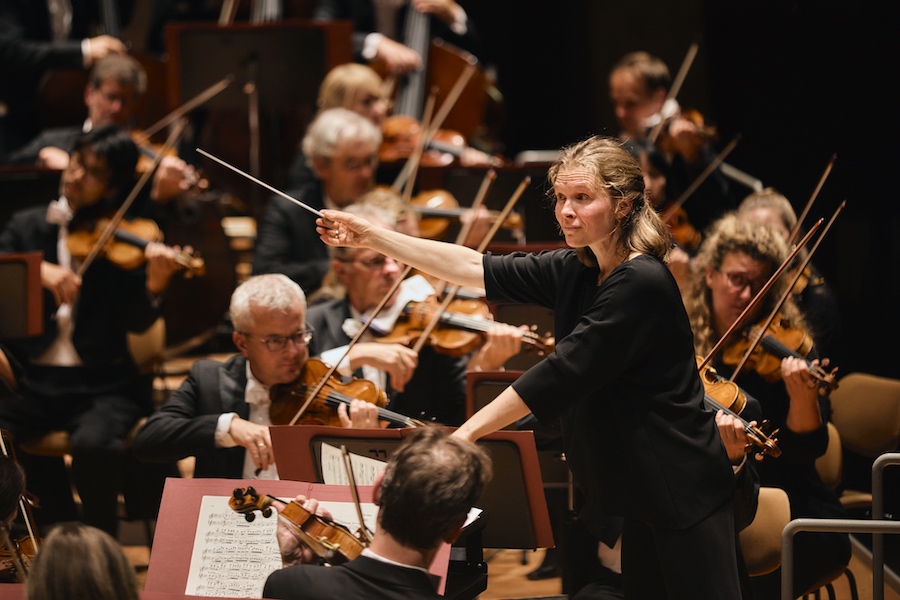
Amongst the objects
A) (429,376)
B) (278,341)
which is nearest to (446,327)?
(429,376)

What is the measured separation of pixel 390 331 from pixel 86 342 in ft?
3.63

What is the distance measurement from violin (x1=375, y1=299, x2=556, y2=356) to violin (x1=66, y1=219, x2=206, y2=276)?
32.4 inches

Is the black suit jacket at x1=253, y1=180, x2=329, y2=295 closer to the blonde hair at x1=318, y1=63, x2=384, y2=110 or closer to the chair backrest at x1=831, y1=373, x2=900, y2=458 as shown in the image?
the blonde hair at x1=318, y1=63, x2=384, y2=110

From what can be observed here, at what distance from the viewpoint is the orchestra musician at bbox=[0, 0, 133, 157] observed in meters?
4.89

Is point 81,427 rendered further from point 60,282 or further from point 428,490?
point 428,490

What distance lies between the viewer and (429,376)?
332 centimetres

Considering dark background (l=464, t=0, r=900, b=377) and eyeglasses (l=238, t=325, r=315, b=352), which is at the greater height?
dark background (l=464, t=0, r=900, b=377)

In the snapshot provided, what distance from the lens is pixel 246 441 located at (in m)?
2.71

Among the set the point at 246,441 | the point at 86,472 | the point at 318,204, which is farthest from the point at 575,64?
the point at 246,441

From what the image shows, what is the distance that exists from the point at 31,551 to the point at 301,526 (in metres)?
0.66

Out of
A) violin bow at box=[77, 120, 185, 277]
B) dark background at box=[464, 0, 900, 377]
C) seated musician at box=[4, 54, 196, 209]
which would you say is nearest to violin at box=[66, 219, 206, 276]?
violin bow at box=[77, 120, 185, 277]

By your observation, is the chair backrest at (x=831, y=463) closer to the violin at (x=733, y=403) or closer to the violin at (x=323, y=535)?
the violin at (x=733, y=403)

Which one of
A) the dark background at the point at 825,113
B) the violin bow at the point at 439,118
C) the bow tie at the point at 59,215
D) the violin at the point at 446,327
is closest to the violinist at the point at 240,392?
the violin at the point at 446,327

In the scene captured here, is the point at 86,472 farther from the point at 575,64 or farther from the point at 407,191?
the point at 575,64
